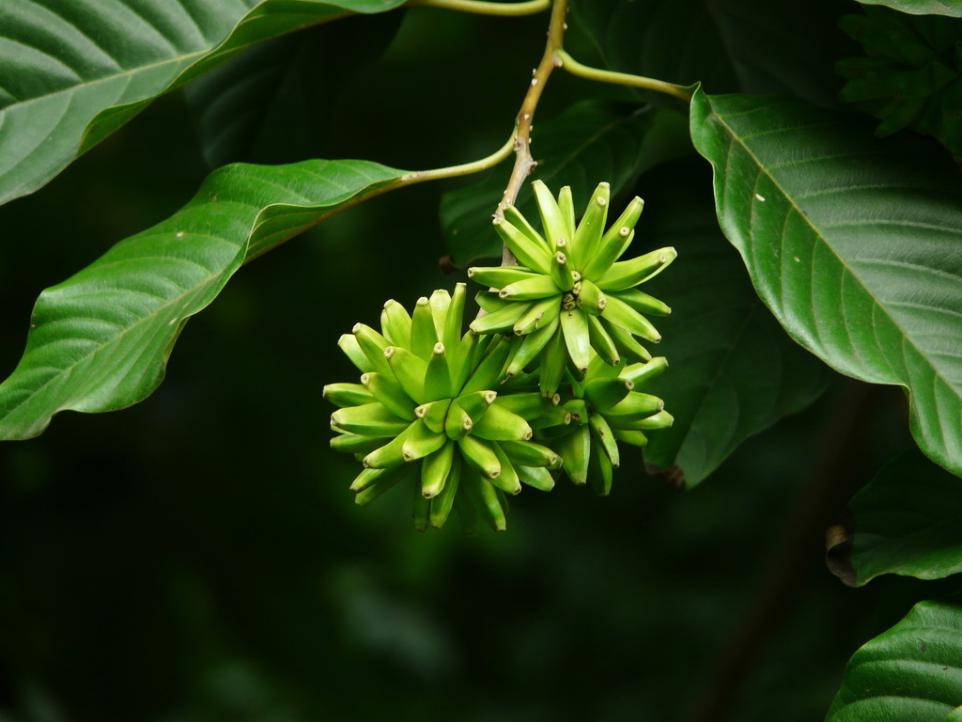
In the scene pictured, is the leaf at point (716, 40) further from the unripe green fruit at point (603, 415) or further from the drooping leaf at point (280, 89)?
the unripe green fruit at point (603, 415)

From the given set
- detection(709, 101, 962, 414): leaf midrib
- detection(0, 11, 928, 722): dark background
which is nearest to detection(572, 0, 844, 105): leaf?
detection(709, 101, 962, 414): leaf midrib

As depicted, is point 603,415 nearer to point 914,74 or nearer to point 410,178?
point 410,178

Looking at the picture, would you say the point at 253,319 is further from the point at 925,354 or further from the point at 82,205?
the point at 925,354

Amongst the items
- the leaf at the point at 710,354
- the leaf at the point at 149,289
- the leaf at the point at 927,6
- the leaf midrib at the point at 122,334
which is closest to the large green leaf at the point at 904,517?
the leaf at the point at 710,354

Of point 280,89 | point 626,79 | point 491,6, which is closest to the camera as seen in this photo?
point 626,79

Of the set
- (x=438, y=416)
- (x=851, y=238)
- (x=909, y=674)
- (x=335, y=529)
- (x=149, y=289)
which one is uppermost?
(x=149, y=289)

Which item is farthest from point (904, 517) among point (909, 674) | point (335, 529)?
point (335, 529)
